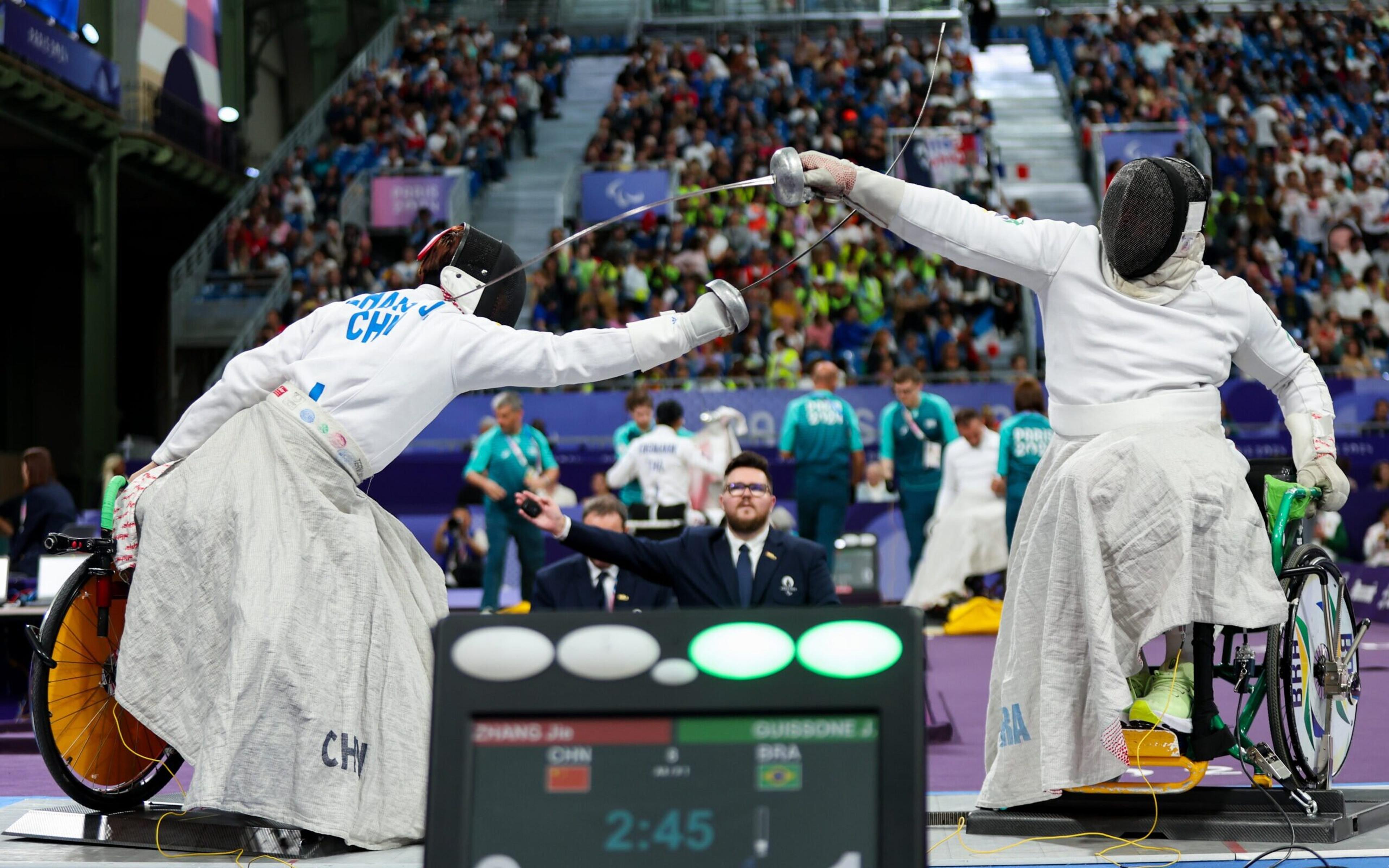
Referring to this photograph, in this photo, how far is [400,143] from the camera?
62.7ft

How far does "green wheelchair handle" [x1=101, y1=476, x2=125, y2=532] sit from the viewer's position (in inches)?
146

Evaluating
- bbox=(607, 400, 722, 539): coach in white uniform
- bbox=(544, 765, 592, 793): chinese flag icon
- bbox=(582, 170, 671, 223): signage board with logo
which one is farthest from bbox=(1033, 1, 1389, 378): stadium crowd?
bbox=(544, 765, 592, 793): chinese flag icon

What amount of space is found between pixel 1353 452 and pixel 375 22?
19168mm

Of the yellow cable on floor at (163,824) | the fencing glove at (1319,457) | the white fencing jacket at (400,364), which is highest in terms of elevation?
the white fencing jacket at (400,364)

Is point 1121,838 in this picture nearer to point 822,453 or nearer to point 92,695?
point 92,695

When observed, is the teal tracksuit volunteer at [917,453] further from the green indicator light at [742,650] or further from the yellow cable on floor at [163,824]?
the green indicator light at [742,650]

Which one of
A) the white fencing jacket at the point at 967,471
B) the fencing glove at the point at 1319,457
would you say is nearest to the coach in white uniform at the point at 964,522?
the white fencing jacket at the point at 967,471

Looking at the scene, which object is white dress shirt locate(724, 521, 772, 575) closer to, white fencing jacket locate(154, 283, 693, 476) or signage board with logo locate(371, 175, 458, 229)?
white fencing jacket locate(154, 283, 693, 476)

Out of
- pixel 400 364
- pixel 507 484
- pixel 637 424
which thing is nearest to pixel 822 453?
pixel 637 424

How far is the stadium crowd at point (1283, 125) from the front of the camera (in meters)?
13.9

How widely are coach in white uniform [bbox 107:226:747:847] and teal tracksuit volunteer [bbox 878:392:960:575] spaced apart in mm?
5923

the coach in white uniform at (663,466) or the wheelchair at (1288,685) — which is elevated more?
the coach in white uniform at (663,466)

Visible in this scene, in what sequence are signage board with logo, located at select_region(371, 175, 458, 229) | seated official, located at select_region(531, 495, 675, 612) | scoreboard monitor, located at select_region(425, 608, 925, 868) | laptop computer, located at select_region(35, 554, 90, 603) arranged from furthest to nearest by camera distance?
1. signage board with logo, located at select_region(371, 175, 458, 229)
2. laptop computer, located at select_region(35, 554, 90, 603)
3. seated official, located at select_region(531, 495, 675, 612)
4. scoreboard monitor, located at select_region(425, 608, 925, 868)

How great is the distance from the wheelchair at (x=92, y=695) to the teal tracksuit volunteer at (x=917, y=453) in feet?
20.3
